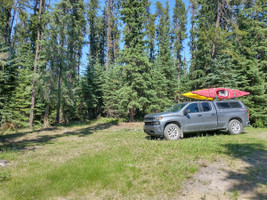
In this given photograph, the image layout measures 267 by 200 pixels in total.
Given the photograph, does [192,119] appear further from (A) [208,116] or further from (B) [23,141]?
(B) [23,141]

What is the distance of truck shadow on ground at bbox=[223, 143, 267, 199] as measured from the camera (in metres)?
3.30

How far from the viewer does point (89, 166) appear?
4.55 m

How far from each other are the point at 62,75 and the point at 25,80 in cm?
497

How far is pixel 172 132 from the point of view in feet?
25.5

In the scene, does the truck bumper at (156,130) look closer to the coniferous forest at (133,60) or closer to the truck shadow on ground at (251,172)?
the truck shadow on ground at (251,172)

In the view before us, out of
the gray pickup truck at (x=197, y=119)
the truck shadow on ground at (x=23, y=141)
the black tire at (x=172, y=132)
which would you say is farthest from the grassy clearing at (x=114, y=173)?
the truck shadow on ground at (x=23, y=141)

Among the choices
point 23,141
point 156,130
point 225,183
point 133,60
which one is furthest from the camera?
point 133,60

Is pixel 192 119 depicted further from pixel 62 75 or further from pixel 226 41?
pixel 62 75

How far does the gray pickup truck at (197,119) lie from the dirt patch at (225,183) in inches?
129

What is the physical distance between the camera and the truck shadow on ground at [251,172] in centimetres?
330

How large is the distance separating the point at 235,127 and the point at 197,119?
2.65 m

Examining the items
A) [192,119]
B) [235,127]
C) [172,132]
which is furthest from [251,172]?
[235,127]

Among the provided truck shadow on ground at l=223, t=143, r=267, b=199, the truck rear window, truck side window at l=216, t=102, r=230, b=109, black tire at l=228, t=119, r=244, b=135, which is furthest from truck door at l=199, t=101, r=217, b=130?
truck shadow on ground at l=223, t=143, r=267, b=199

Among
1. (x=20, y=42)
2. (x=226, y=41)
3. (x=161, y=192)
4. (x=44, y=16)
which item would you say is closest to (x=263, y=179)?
(x=161, y=192)
